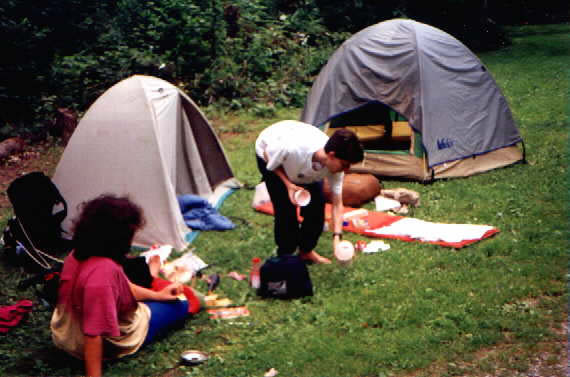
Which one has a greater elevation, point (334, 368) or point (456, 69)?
point (456, 69)

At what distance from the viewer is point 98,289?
3473 mm

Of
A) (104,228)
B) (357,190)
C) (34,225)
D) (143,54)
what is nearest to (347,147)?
(104,228)

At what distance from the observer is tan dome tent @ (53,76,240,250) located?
594cm

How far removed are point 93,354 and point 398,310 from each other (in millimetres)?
2126

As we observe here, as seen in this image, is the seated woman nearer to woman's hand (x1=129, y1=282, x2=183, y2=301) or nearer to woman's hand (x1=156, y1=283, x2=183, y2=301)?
woman's hand (x1=129, y1=282, x2=183, y2=301)

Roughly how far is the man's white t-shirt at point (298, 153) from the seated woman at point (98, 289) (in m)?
1.39

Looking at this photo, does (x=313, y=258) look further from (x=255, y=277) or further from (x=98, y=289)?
(x=98, y=289)

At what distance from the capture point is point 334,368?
3752 millimetres

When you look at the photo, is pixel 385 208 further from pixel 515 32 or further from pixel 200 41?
pixel 515 32

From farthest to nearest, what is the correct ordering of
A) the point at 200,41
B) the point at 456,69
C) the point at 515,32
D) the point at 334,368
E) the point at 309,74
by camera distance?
the point at 515,32 < the point at 309,74 < the point at 200,41 < the point at 456,69 < the point at 334,368

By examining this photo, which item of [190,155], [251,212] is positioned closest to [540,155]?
[251,212]

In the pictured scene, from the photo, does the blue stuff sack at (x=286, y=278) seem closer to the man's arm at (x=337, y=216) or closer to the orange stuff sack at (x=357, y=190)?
the man's arm at (x=337, y=216)

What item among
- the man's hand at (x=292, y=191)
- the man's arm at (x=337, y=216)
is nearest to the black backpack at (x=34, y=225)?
the man's hand at (x=292, y=191)

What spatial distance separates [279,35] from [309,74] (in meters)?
1.33
